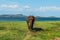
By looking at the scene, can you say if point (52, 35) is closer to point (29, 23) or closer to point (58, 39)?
point (58, 39)

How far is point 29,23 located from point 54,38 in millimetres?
7020

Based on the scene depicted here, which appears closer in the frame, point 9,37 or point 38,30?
point 9,37

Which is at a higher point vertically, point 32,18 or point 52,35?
point 32,18

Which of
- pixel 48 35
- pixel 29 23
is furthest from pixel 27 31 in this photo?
pixel 48 35

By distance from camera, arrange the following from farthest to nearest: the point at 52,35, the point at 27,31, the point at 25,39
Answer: the point at 27,31 → the point at 52,35 → the point at 25,39

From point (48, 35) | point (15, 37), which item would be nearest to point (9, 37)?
point (15, 37)

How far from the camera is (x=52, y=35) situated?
32.4 m

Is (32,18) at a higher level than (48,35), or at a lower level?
higher

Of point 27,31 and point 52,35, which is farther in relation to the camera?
point 27,31

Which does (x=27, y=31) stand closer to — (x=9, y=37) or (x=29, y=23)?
(x=29, y=23)

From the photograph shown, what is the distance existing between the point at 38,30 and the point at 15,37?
20.1 ft

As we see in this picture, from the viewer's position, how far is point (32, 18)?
1425 inches

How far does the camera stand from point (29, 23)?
36.4 m

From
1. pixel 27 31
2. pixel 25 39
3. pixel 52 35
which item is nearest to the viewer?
pixel 25 39
